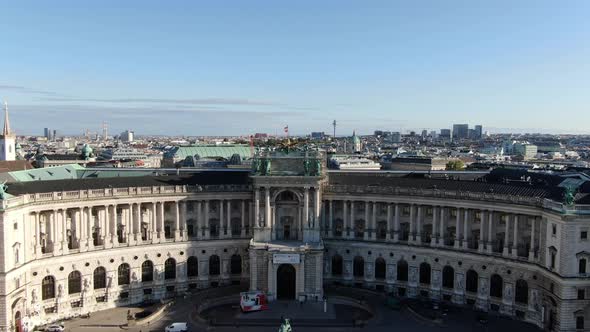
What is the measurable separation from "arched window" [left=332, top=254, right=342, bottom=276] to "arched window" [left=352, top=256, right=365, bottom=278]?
2470 millimetres

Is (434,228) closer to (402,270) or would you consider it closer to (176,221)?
(402,270)

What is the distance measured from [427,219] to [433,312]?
16.9m

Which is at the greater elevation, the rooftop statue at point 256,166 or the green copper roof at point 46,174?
the rooftop statue at point 256,166

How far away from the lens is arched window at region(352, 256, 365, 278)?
103575 mm

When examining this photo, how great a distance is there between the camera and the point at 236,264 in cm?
10512

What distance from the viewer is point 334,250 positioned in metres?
105

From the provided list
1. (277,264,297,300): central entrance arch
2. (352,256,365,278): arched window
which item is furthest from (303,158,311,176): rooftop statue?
(352,256,365,278): arched window

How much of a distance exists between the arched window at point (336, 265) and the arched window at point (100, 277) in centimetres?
3915

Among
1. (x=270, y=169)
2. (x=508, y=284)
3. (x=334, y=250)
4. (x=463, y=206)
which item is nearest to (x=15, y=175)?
(x=270, y=169)

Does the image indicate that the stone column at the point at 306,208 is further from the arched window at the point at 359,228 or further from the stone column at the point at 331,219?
the arched window at the point at 359,228

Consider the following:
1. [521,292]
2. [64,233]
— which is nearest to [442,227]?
[521,292]

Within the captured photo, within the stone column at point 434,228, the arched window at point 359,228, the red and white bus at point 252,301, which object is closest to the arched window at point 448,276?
the stone column at point 434,228

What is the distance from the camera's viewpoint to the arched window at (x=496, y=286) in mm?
92125

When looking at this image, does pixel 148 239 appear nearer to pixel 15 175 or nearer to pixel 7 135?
pixel 15 175
